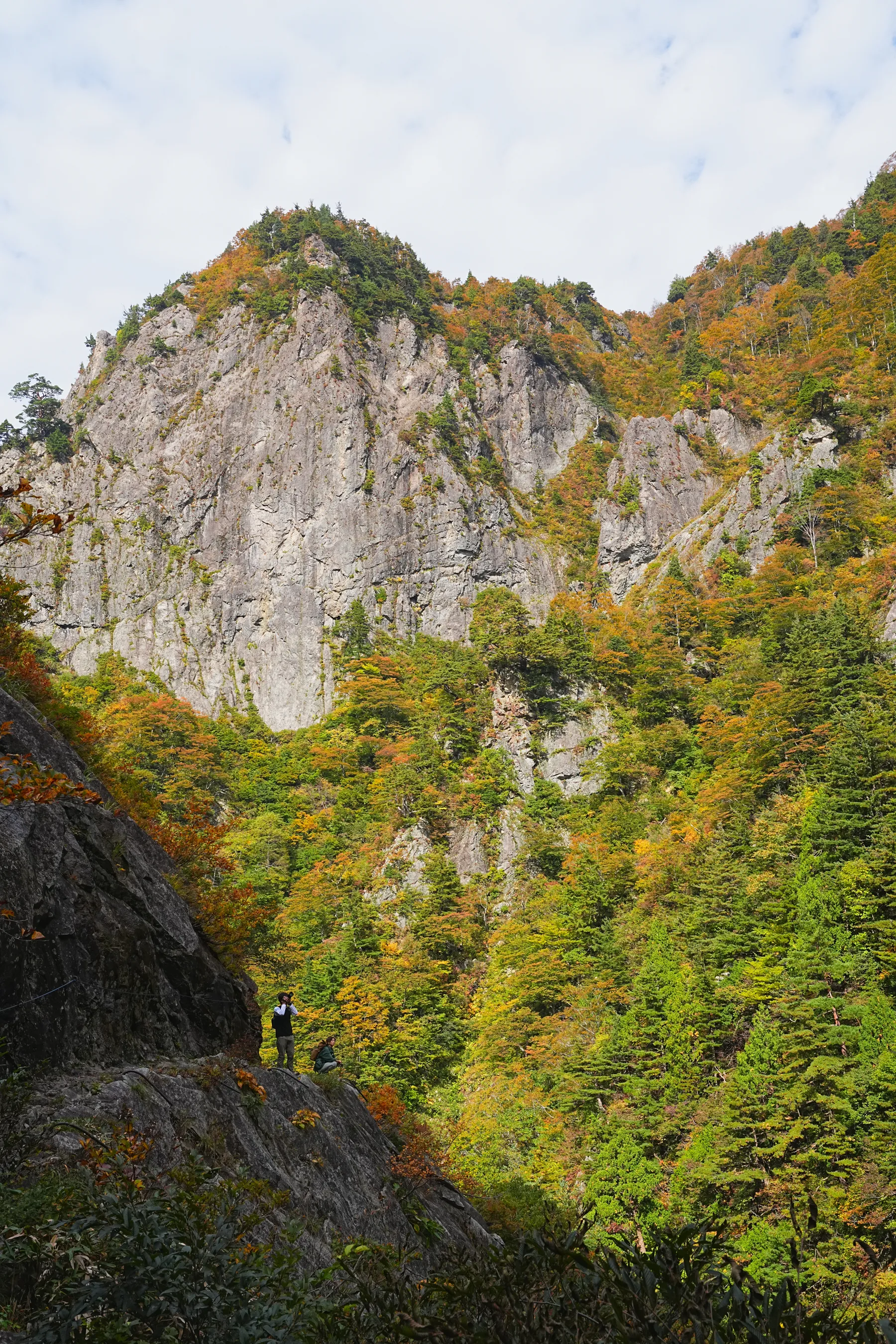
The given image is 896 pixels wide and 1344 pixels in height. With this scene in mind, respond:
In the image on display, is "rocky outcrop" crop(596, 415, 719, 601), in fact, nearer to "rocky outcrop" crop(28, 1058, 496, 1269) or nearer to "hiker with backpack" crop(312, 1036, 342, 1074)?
"hiker with backpack" crop(312, 1036, 342, 1074)

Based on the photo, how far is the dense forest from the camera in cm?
1977

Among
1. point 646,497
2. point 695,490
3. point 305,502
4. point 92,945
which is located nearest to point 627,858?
point 92,945

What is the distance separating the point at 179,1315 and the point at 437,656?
5276 cm

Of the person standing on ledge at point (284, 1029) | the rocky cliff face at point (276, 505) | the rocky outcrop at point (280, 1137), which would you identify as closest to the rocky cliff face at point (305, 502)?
the rocky cliff face at point (276, 505)

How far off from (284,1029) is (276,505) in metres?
59.7

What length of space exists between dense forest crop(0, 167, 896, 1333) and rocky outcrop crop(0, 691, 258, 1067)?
1.54 metres

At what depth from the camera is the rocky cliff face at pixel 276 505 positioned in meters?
63.8

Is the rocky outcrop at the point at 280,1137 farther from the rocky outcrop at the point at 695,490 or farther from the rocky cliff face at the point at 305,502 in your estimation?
the rocky outcrop at the point at 695,490

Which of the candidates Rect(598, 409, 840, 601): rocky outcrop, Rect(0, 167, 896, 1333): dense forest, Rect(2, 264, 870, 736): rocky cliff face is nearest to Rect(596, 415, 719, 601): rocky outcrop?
Rect(598, 409, 840, 601): rocky outcrop

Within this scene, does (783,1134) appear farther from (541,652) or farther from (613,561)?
(613,561)

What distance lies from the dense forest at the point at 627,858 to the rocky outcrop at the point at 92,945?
1.54 m

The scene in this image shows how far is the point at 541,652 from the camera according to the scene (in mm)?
48281

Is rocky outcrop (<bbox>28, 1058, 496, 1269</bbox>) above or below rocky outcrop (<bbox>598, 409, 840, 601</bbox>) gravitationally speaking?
below

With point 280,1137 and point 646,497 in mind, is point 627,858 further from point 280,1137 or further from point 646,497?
point 646,497
